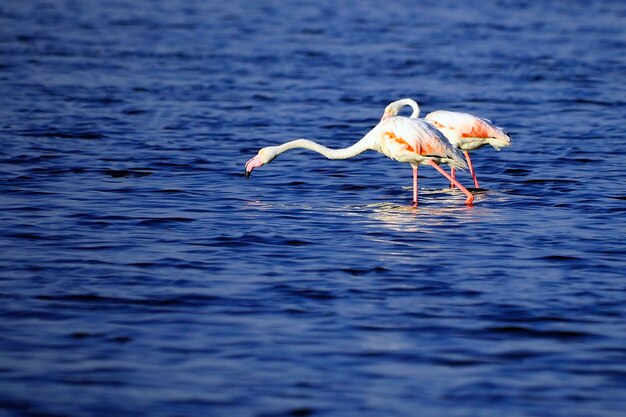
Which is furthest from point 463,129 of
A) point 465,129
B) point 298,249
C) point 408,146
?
point 298,249

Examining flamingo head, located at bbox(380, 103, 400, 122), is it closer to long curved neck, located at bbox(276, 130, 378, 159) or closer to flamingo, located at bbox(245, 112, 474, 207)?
flamingo, located at bbox(245, 112, 474, 207)

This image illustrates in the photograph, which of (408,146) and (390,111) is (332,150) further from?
(390,111)

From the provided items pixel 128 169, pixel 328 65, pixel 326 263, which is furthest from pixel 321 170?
pixel 328 65

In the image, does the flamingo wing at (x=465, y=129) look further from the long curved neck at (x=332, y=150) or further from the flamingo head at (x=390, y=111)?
the long curved neck at (x=332, y=150)

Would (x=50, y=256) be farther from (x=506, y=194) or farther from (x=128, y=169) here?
(x=506, y=194)

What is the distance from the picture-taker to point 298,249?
10.1 m

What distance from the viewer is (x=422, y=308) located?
27.3ft

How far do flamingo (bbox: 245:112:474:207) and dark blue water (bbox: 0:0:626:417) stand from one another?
0.43 m

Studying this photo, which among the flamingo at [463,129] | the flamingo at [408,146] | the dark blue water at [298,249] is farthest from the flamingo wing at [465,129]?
the flamingo at [408,146]

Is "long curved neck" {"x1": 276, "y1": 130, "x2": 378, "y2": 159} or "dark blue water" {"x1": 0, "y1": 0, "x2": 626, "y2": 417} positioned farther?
"long curved neck" {"x1": 276, "y1": 130, "x2": 378, "y2": 159}

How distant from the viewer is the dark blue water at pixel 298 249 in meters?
6.82

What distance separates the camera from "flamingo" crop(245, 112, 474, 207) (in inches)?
484

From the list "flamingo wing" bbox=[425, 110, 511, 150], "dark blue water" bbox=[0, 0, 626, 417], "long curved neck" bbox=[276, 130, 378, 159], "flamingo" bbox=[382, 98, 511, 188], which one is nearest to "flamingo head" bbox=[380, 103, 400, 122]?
"flamingo" bbox=[382, 98, 511, 188]

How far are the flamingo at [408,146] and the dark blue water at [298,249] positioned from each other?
0.43 m
